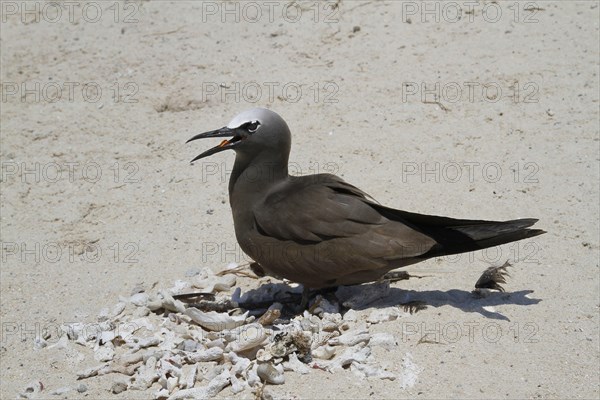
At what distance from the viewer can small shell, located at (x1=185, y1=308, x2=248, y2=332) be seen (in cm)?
496

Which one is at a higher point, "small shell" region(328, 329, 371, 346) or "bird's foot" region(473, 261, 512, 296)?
"bird's foot" region(473, 261, 512, 296)

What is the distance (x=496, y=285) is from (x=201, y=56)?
421 cm

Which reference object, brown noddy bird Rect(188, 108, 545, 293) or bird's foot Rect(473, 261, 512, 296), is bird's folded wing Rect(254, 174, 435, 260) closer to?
brown noddy bird Rect(188, 108, 545, 293)

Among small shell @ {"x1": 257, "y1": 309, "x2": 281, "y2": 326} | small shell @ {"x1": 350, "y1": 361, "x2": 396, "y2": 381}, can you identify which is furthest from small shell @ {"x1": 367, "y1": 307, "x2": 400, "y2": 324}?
small shell @ {"x1": 257, "y1": 309, "x2": 281, "y2": 326}

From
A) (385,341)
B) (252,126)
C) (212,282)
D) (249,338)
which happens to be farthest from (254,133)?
(385,341)

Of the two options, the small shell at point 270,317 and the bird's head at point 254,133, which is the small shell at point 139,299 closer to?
the small shell at point 270,317

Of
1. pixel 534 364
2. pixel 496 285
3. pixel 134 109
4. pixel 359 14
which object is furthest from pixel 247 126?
pixel 359 14

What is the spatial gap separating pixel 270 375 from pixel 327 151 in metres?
2.80

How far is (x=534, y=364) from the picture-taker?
14.7 ft

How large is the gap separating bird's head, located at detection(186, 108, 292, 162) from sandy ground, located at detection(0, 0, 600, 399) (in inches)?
40.0

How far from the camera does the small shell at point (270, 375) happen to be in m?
4.38

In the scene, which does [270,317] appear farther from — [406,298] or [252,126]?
[252,126]

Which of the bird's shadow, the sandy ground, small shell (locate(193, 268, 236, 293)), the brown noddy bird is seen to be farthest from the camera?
small shell (locate(193, 268, 236, 293))

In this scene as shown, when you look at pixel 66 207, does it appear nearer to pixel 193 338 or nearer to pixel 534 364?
pixel 193 338
